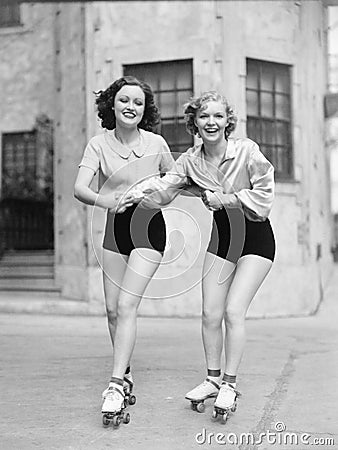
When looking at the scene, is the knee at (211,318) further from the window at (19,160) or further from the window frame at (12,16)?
the window frame at (12,16)

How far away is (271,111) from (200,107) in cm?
572

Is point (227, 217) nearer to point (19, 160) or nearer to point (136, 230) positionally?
point (136, 230)

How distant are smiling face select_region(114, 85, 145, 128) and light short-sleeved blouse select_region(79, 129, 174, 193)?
12cm

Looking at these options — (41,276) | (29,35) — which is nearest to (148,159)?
(41,276)

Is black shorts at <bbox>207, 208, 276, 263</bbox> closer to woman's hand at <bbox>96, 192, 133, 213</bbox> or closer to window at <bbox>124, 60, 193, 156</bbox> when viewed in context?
woman's hand at <bbox>96, 192, 133, 213</bbox>

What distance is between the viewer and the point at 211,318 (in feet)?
11.6

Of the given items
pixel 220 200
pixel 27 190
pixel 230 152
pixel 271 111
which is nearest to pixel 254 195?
pixel 220 200

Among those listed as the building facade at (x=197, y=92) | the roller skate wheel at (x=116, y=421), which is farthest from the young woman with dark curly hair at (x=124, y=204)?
the building facade at (x=197, y=92)

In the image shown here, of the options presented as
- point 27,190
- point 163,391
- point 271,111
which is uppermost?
point 271,111

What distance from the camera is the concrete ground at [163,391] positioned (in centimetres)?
309

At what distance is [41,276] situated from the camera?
36.4 ft

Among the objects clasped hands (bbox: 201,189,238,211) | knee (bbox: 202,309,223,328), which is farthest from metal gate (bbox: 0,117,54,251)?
clasped hands (bbox: 201,189,238,211)

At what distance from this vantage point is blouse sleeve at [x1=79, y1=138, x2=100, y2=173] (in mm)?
3558

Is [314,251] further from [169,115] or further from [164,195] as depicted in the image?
[164,195]
